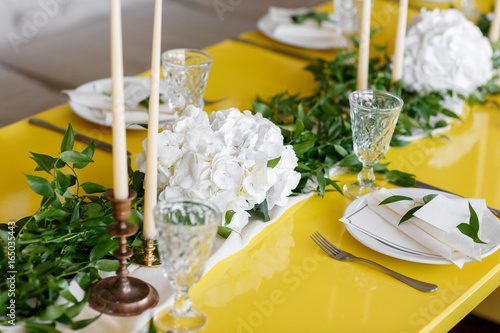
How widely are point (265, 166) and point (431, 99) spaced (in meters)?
0.70

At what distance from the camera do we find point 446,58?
1.47 m

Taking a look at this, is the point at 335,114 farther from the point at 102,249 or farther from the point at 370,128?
the point at 102,249

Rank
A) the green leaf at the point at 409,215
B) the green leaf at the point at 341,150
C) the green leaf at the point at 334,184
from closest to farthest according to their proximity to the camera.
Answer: the green leaf at the point at 409,215 < the green leaf at the point at 334,184 < the green leaf at the point at 341,150

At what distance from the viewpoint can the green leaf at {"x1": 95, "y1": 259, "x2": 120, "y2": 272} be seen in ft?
2.69

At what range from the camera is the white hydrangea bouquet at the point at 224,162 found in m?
0.91

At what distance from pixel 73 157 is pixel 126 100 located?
22.3 inches

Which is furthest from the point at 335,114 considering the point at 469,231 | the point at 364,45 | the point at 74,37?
the point at 74,37

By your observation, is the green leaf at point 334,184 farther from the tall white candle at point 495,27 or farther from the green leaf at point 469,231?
the tall white candle at point 495,27

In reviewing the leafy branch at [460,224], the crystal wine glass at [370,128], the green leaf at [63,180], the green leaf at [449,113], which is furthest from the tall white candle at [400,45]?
the green leaf at [63,180]

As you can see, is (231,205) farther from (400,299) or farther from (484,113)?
(484,113)

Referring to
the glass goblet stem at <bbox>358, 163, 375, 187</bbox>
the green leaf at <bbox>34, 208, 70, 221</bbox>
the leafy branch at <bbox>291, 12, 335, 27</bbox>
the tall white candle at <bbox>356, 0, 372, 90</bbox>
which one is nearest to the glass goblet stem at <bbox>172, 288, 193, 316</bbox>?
the green leaf at <bbox>34, 208, 70, 221</bbox>

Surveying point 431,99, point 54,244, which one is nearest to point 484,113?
point 431,99

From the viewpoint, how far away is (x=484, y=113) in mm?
1574

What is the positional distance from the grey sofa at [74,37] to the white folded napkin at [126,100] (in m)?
0.49
